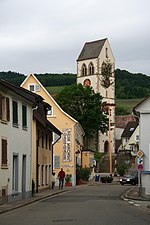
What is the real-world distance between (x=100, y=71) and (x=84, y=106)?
25.1 meters

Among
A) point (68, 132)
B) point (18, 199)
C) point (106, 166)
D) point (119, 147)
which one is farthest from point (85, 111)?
point (18, 199)

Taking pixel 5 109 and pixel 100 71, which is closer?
pixel 5 109

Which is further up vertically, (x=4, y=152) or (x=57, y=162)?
(x=4, y=152)

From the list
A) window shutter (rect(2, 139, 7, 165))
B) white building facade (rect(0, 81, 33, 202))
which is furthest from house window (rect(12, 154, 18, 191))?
window shutter (rect(2, 139, 7, 165))

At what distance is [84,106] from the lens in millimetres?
90062

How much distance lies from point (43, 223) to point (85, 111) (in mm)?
72099

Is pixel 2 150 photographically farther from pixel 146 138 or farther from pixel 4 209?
pixel 146 138

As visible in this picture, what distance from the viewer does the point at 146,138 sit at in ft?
116

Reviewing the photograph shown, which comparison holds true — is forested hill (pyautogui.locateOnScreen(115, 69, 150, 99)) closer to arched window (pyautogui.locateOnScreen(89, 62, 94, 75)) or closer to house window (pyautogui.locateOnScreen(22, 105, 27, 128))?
arched window (pyautogui.locateOnScreen(89, 62, 94, 75))

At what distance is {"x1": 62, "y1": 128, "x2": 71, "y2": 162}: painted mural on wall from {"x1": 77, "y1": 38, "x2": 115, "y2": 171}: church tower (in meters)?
44.9

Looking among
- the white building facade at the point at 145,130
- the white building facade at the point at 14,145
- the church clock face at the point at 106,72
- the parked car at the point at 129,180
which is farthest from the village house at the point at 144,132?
the church clock face at the point at 106,72

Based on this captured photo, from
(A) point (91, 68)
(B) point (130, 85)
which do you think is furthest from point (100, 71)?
(B) point (130, 85)

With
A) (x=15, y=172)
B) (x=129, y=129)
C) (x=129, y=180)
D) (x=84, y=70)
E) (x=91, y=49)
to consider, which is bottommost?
(x=129, y=180)

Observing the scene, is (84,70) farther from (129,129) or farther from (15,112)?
(15,112)
